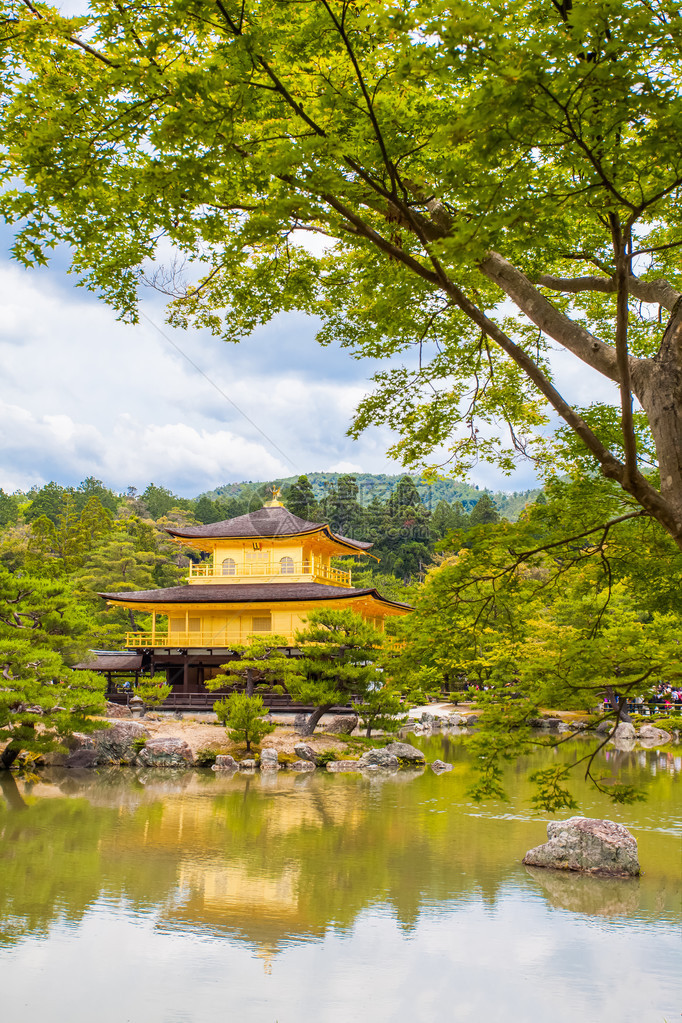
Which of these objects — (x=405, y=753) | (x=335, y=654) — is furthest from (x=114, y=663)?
(x=405, y=753)

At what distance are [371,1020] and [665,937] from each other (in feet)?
8.90

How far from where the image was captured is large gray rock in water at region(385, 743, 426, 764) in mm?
15281

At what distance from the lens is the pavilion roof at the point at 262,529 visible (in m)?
22.8

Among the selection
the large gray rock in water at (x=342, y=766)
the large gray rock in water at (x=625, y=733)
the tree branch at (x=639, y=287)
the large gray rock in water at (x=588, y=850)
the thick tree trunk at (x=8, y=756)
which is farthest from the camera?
the large gray rock in water at (x=625, y=733)

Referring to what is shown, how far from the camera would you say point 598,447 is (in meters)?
3.45

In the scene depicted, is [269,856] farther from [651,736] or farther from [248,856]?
[651,736]

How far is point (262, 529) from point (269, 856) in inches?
631

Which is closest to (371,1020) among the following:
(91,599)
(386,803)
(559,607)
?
(386,803)

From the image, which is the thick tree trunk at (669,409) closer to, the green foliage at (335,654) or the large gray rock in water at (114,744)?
the green foliage at (335,654)

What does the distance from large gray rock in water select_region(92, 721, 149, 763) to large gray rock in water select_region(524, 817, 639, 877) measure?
9.41 meters

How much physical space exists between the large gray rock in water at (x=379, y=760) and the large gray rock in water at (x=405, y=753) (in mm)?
159

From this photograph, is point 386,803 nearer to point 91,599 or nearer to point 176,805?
point 176,805

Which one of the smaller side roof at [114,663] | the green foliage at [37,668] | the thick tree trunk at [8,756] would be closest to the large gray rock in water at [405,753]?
the green foliage at [37,668]

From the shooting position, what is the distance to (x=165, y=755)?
48.0 ft
